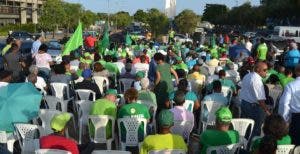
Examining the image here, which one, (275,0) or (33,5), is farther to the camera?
(33,5)

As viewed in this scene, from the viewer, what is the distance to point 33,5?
107 m

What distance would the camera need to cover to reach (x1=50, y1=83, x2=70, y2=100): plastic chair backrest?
11.7 m

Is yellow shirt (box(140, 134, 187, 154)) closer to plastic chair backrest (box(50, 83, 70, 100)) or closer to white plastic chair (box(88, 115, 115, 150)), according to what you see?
white plastic chair (box(88, 115, 115, 150))

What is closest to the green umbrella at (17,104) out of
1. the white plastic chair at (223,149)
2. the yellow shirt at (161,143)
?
the yellow shirt at (161,143)

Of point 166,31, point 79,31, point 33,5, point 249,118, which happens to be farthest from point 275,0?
point 249,118

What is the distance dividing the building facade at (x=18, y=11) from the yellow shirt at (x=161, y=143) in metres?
85.1

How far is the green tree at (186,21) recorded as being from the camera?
41.8 metres

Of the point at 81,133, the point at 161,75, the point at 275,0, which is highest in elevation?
the point at 275,0

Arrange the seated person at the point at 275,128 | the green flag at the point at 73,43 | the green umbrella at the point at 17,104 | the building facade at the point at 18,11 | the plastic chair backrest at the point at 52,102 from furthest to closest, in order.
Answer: the building facade at the point at 18,11, the green flag at the point at 73,43, the plastic chair backrest at the point at 52,102, the green umbrella at the point at 17,104, the seated person at the point at 275,128

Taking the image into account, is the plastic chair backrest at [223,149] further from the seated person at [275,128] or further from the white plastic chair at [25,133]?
the white plastic chair at [25,133]

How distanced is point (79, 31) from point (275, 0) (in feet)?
212

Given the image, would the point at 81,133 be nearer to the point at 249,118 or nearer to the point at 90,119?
the point at 90,119

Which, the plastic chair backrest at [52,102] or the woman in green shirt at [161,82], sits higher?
the woman in green shirt at [161,82]

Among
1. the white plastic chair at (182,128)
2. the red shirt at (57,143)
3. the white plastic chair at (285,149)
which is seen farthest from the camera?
the white plastic chair at (182,128)
